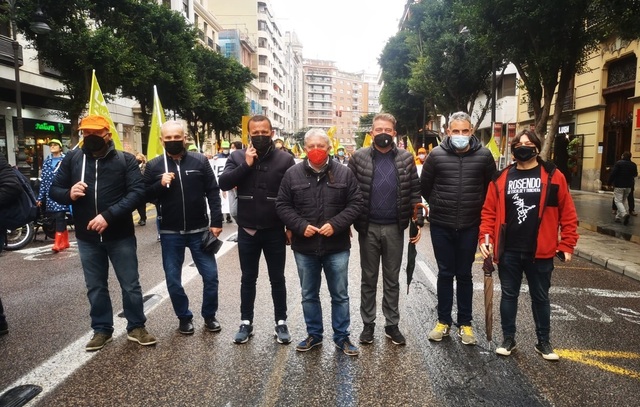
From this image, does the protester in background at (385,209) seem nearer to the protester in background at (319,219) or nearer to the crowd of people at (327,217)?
the crowd of people at (327,217)

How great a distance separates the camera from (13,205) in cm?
432

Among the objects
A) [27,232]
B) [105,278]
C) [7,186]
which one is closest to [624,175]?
[105,278]

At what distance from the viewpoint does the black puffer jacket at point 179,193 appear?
4.54 m

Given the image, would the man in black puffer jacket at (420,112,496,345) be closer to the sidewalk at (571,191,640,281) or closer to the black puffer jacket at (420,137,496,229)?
the black puffer jacket at (420,137,496,229)

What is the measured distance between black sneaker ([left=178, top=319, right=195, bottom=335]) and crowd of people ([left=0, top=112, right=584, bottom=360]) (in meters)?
0.01

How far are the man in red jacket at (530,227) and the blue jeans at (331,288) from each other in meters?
1.25

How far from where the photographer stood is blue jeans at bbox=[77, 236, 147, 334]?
4301mm

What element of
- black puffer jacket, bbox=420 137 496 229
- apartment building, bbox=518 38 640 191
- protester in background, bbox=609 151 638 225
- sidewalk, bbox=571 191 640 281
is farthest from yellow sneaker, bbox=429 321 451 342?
apartment building, bbox=518 38 640 191

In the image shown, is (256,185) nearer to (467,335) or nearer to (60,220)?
(467,335)

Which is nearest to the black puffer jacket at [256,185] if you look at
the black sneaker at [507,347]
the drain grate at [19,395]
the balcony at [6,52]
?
the drain grate at [19,395]

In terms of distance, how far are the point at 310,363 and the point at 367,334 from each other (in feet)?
2.19

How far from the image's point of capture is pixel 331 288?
427cm

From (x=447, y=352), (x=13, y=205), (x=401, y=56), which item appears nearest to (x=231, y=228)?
(x=13, y=205)

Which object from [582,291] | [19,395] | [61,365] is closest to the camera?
[19,395]
